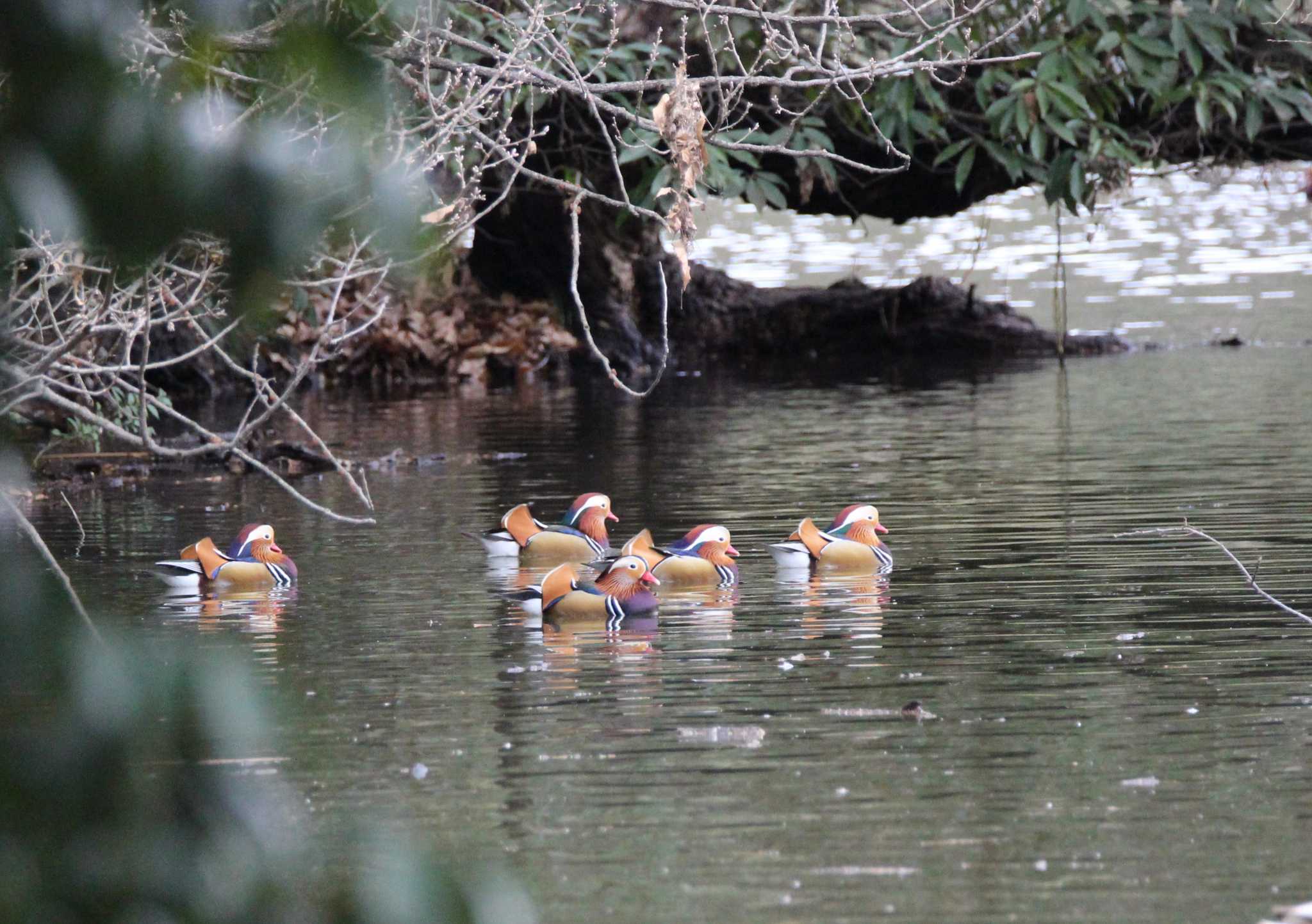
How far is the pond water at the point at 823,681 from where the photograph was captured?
440 centimetres

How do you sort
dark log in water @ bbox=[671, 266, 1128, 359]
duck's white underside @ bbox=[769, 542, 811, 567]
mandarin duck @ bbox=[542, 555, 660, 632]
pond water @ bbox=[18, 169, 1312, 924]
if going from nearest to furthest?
pond water @ bbox=[18, 169, 1312, 924]
mandarin duck @ bbox=[542, 555, 660, 632]
duck's white underside @ bbox=[769, 542, 811, 567]
dark log in water @ bbox=[671, 266, 1128, 359]

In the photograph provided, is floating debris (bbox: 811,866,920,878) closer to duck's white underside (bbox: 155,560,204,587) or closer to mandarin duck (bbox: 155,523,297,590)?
mandarin duck (bbox: 155,523,297,590)

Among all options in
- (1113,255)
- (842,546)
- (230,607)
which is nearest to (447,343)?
(842,546)

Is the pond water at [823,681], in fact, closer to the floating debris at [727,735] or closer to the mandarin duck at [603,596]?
the floating debris at [727,735]

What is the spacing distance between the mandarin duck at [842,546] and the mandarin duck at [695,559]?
35 cm

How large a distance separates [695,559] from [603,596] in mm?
837

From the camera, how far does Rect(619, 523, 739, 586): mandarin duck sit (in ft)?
28.9

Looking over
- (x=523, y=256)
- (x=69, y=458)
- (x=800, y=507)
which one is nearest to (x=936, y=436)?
(x=800, y=507)

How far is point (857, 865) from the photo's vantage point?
449 cm

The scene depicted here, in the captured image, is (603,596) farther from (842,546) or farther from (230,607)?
(230,607)

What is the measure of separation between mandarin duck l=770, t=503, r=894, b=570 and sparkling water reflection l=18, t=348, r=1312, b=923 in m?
0.14

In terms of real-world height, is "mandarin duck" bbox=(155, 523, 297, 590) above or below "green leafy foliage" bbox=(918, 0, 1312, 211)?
below

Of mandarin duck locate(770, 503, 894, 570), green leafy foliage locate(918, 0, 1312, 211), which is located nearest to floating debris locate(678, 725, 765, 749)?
mandarin duck locate(770, 503, 894, 570)

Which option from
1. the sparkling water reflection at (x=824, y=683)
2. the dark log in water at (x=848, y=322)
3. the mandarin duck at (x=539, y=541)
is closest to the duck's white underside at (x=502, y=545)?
the mandarin duck at (x=539, y=541)
